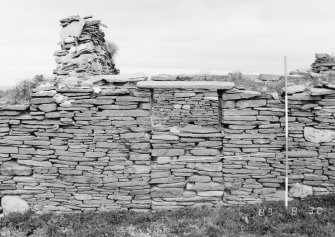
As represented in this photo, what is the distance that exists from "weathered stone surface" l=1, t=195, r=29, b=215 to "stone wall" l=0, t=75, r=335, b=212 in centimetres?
11

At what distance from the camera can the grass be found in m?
5.95

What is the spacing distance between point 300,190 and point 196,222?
7.89 feet

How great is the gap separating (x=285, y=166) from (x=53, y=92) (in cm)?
515

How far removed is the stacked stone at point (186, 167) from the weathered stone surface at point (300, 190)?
1558mm

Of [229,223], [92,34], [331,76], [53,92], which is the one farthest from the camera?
[92,34]

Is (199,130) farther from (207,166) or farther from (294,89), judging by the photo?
(294,89)

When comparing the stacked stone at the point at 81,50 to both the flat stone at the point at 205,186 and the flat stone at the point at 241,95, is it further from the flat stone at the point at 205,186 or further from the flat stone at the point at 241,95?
the flat stone at the point at 205,186

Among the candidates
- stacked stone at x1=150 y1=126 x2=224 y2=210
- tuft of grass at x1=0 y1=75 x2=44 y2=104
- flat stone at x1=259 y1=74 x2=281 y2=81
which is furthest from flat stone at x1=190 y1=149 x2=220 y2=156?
tuft of grass at x1=0 y1=75 x2=44 y2=104

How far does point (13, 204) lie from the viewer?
6855 millimetres

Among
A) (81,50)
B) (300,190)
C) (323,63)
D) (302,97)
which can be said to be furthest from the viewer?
(81,50)

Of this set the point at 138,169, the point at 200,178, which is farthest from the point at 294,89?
the point at 138,169

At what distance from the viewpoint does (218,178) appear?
22.4ft

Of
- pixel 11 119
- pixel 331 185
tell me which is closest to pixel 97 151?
pixel 11 119

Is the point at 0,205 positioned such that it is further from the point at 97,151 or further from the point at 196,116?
the point at 196,116
